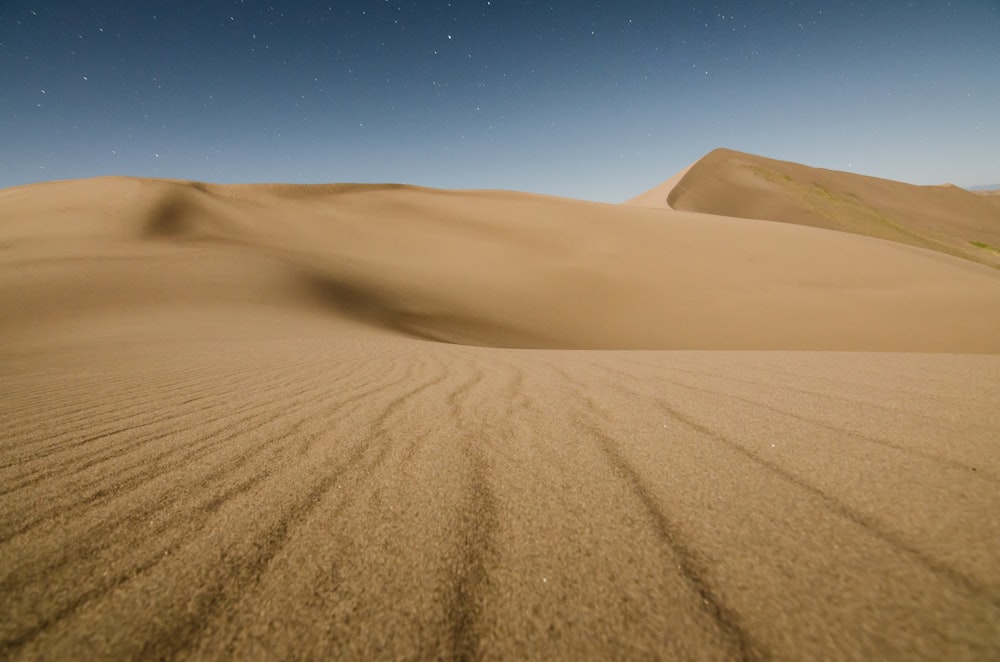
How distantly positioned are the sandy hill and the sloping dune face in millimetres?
11842

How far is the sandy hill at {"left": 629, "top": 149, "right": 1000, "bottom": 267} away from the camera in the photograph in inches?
906

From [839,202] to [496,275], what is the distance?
2708 cm

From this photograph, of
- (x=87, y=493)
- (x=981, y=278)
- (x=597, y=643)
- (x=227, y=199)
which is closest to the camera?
(x=597, y=643)

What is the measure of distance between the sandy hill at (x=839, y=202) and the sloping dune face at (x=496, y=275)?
38.9 ft

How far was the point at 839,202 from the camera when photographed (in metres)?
26.4

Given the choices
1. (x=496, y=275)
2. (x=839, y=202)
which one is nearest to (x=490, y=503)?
(x=496, y=275)

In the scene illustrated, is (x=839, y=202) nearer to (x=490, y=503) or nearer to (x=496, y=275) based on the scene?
(x=496, y=275)

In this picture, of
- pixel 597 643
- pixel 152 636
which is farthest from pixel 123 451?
pixel 597 643

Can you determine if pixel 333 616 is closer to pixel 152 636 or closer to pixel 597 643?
pixel 152 636

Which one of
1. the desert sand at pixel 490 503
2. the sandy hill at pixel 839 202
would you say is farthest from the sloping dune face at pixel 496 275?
the sandy hill at pixel 839 202

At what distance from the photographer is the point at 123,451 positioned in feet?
5.02

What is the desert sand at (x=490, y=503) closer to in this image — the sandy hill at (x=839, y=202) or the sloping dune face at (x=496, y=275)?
the sloping dune face at (x=496, y=275)

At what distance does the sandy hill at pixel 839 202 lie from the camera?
2302cm

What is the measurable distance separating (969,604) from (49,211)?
65.8 feet
